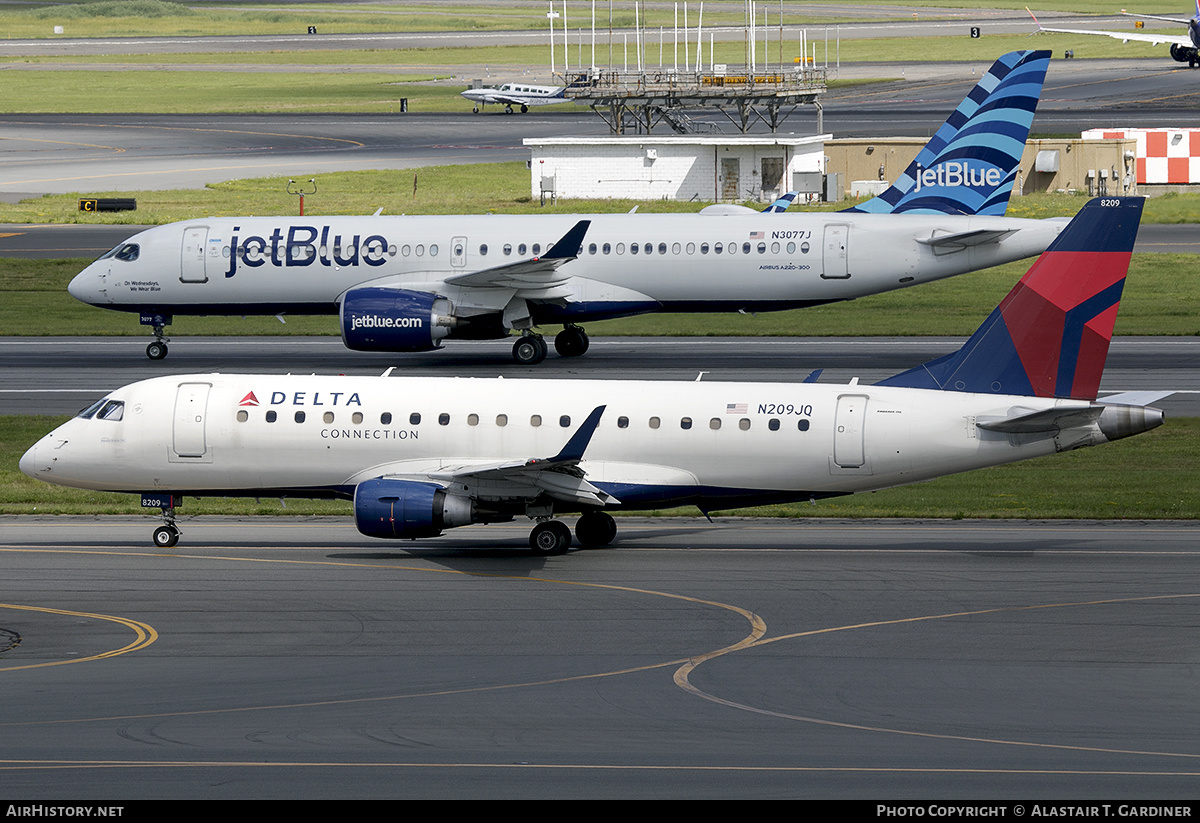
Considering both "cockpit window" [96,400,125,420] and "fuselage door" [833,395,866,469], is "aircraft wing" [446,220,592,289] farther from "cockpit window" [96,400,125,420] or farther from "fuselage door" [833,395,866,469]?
"fuselage door" [833,395,866,469]

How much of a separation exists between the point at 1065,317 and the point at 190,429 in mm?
17090

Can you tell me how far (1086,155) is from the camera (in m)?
91.9

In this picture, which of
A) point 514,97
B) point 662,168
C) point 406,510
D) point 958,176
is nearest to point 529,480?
point 406,510

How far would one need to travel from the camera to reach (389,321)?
5022 cm

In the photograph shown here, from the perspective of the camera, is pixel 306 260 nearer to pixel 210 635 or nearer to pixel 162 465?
pixel 162 465

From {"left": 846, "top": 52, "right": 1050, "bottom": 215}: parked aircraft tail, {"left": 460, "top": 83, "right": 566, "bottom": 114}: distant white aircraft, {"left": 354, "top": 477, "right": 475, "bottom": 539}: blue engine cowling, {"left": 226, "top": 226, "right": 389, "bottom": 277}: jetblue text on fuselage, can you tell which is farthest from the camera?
{"left": 460, "top": 83, "right": 566, "bottom": 114}: distant white aircraft

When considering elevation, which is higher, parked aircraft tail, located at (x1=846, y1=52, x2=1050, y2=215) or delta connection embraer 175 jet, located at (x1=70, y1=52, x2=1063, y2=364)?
parked aircraft tail, located at (x1=846, y1=52, x2=1050, y2=215)

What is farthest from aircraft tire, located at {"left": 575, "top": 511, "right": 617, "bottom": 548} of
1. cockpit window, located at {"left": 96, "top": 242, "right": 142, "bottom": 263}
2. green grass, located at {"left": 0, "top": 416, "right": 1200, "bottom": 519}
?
cockpit window, located at {"left": 96, "top": 242, "right": 142, "bottom": 263}

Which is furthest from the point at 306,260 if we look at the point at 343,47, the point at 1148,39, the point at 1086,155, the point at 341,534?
the point at 343,47

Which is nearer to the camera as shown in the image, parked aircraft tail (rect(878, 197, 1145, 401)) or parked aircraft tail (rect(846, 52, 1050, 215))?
parked aircraft tail (rect(878, 197, 1145, 401))

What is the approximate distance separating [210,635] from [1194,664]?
14.8 metres

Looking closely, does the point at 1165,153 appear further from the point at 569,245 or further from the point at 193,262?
the point at 193,262

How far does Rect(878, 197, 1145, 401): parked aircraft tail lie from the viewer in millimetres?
29234

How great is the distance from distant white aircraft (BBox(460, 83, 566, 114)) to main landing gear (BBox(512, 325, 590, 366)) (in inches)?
3613
